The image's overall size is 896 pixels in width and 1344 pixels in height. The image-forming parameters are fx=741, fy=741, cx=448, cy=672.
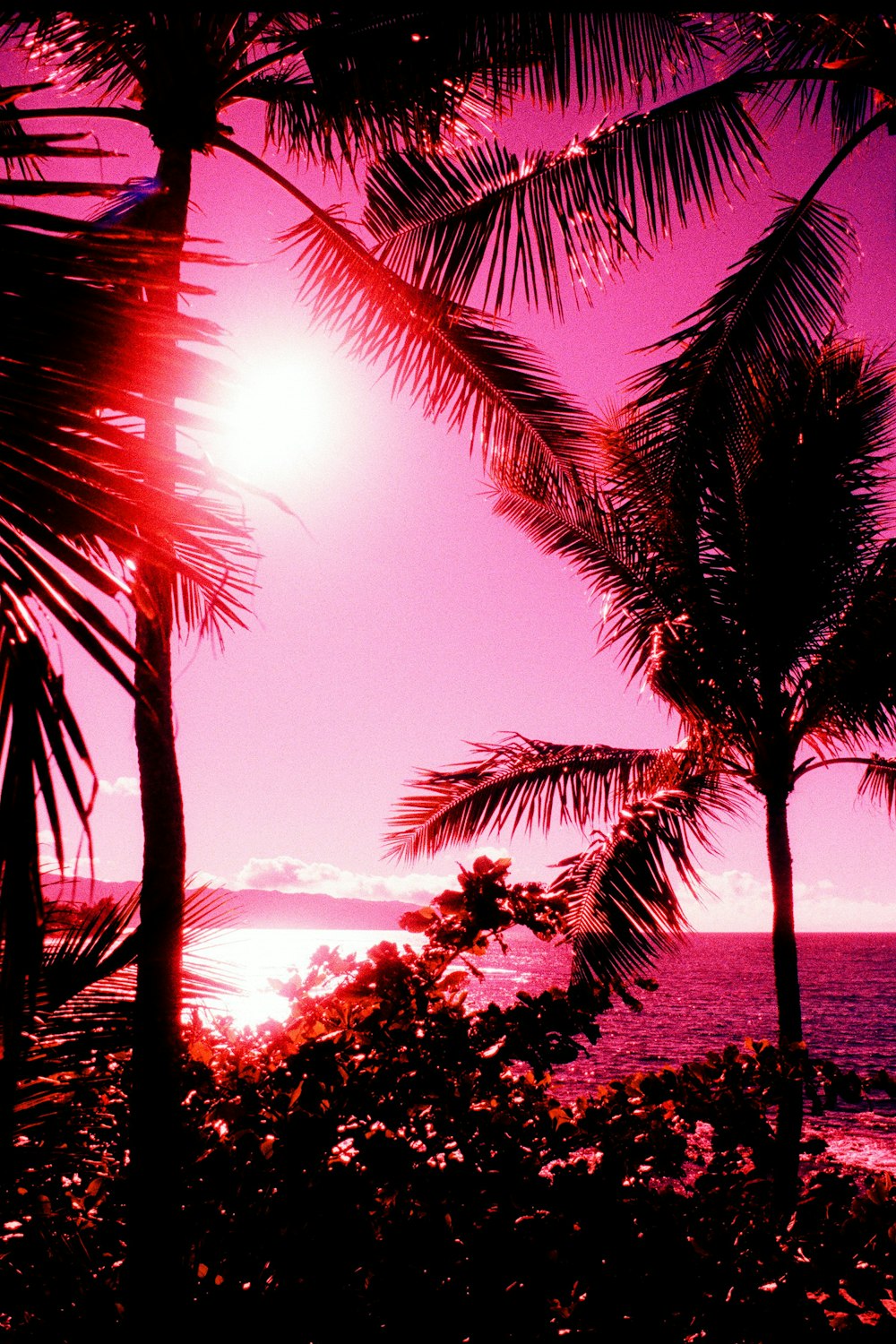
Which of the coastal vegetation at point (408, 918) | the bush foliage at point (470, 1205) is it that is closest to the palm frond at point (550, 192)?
the coastal vegetation at point (408, 918)

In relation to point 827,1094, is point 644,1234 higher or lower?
lower

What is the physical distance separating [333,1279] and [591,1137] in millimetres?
766

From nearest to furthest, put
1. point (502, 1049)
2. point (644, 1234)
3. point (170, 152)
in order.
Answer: point (644, 1234) → point (502, 1049) → point (170, 152)

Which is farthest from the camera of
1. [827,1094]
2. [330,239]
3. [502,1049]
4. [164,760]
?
[330,239]

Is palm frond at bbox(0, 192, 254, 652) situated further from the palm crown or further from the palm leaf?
the palm crown

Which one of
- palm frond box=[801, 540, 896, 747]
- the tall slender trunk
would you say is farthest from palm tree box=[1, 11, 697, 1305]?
palm frond box=[801, 540, 896, 747]

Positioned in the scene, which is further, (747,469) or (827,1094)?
(747,469)

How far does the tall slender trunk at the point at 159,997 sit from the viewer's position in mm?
2178

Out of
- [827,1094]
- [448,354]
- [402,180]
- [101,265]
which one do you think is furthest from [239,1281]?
[402,180]

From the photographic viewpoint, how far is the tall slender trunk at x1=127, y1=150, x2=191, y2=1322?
2.18 m

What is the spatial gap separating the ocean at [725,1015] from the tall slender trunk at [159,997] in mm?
263

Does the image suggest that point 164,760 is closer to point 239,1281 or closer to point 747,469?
point 239,1281

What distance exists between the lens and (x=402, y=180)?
4.26 meters

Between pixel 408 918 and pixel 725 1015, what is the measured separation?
57.8 meters
